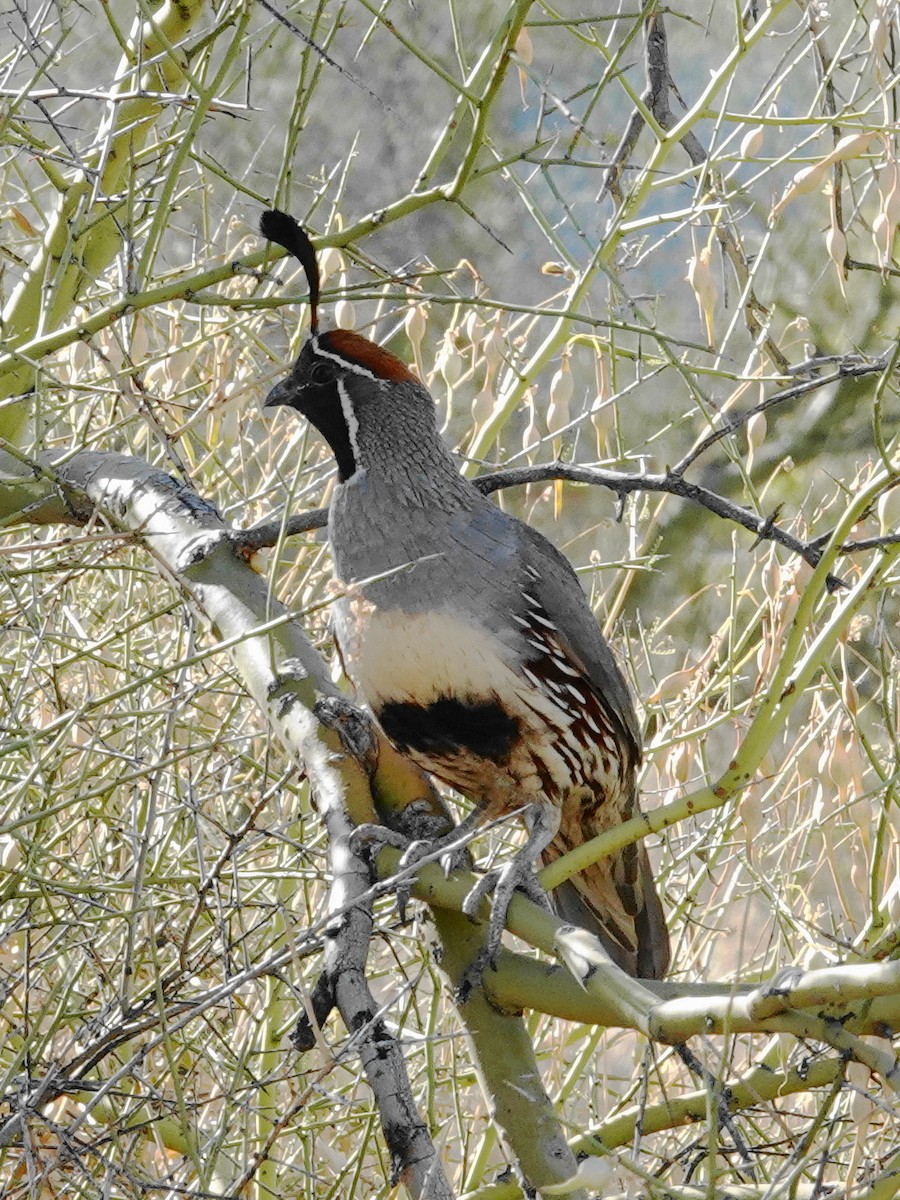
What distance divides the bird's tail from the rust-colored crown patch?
0.84 meters

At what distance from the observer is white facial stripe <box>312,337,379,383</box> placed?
2.52 metres

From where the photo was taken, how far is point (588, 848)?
174 centimetres

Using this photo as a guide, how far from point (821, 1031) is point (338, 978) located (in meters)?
0.55

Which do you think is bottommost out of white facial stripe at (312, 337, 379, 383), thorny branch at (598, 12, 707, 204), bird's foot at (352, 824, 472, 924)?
bird's foot at (352, 824, 472, 924)

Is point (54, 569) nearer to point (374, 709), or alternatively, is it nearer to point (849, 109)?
point (374, 709)

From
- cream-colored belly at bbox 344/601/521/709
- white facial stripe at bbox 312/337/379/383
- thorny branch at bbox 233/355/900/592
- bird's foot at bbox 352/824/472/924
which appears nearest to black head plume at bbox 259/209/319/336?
white facial stripe at bbox 312/337/379/383

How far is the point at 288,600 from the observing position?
127 inches

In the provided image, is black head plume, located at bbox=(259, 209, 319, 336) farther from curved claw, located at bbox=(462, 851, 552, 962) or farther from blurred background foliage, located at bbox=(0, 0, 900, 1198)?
curved claw, located at bbox=(462, 851, 552, 962)

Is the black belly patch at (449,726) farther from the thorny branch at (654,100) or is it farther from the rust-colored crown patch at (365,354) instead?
the thorny branch at (654,100)

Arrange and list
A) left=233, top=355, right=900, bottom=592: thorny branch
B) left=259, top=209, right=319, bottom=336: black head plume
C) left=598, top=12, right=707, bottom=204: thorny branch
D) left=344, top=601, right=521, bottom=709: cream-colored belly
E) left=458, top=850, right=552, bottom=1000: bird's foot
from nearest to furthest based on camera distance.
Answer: left=458, top=850, right=552, bottom=1000: bird's foot, left=233, top=355, right=900, bottom=592: thorny branch, left=259, top=209, right=319, bottom=336: black head plume, left=344, top=601, right=521, bottom=709: cream-colored belly, left=598, top=12, right=707, bottom=204: thorny branch

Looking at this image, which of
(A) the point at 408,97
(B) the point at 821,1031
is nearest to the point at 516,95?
(A) the point at 408,97

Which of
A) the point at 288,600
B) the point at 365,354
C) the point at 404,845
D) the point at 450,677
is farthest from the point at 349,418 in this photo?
the point at 404,845

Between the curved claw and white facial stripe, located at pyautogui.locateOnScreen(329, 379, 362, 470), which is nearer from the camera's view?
the curved claw

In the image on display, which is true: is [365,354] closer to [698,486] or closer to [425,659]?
[425,659]
